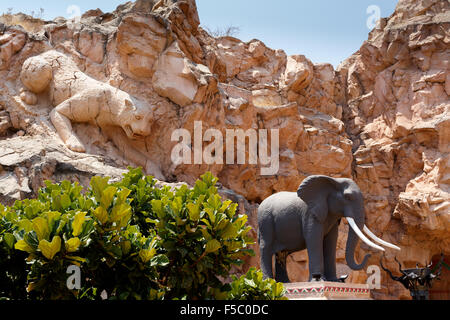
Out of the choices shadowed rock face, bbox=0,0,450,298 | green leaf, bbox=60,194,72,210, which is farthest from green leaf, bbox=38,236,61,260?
shadowed rock face, bbox=0,0,450,298

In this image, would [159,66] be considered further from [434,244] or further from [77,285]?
[434,244]

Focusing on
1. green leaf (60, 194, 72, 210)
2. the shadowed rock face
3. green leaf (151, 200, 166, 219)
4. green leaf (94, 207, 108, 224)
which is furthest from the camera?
the shadowed rock face

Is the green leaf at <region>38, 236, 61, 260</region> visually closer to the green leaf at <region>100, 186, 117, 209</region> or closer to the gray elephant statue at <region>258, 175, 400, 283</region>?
the green leaf at <region>100, 186, 117, 209</region>

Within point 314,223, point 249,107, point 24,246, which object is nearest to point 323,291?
point 314,223

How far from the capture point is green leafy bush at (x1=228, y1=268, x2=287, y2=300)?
553cm

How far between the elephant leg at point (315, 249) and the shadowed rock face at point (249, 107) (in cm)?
398

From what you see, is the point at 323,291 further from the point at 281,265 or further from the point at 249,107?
the point at 249,107

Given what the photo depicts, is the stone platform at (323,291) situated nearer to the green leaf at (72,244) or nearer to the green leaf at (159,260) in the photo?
the green leaf at (159,260)

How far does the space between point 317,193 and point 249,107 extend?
755 centimetres

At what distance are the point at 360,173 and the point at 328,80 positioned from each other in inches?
150

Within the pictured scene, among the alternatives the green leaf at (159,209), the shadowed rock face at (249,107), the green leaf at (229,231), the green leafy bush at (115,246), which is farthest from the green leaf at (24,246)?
the shadowed rock face at (249,107)

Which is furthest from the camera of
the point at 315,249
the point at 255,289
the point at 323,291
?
the point at 315,249

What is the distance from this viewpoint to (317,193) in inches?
348
